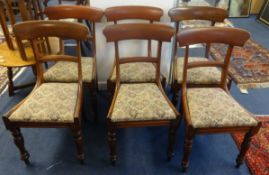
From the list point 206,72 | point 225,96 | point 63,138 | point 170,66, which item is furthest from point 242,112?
point 63,138

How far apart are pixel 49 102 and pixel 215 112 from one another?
1062 mm

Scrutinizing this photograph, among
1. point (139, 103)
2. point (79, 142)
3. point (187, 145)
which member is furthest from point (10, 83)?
point (187, 145)

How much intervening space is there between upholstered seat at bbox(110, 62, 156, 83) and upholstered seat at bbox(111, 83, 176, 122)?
0.45 ft

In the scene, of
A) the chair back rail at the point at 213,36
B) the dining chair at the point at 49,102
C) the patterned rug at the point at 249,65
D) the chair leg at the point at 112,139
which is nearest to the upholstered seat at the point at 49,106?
the dining chair at the point at 49,102

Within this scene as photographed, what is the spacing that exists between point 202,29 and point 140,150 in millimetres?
981

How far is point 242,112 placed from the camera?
144 centimetres

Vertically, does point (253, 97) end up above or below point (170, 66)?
below

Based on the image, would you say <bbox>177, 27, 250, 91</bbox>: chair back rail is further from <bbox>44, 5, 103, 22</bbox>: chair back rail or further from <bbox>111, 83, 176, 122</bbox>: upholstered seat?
<bbox>44, 5, 103, 22</bbox>: chair back rail

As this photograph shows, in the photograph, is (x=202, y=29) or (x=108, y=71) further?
(x=108, y=71)

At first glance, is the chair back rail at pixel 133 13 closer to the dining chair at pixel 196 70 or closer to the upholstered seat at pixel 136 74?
the dining chair at pixel 196 70

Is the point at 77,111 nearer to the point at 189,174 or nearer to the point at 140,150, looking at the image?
the point at 140,150

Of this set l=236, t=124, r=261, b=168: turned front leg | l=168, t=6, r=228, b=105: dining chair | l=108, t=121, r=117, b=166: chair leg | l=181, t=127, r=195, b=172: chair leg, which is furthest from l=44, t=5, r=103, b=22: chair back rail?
l=236, t=124, r=261, b=168: turned front leg

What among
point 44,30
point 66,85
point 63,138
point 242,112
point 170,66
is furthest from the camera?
point 170,66

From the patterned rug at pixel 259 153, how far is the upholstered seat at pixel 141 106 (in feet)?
2.38
